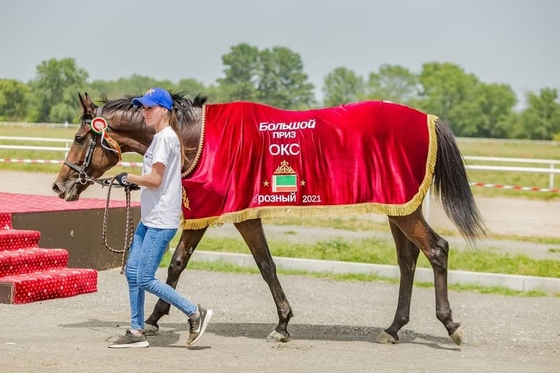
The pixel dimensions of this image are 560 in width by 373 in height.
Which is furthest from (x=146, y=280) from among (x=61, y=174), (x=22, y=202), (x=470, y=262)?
(x=470, y=262)

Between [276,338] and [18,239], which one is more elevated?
[18,239]

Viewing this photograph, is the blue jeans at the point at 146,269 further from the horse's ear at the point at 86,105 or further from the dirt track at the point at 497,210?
the dirt track at the point at 497,210

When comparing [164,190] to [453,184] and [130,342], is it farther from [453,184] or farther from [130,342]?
[453,184]

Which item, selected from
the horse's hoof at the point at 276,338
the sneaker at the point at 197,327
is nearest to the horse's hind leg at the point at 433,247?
the horse's hoof at the point at 276,338

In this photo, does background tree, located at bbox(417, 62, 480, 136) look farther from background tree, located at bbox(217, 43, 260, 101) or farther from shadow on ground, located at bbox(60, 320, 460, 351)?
shadow on ground, located at bbox(60, 320, 460, 351)

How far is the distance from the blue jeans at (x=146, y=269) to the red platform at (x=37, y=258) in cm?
208

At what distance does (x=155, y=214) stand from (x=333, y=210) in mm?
1731

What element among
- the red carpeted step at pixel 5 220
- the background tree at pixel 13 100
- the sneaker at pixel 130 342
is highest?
the background tree at pixel 13 100

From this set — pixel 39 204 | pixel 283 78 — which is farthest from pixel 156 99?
pixel 283 78

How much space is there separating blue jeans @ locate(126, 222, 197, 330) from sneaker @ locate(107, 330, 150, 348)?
0.24 ft

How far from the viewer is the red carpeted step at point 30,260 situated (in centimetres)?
971

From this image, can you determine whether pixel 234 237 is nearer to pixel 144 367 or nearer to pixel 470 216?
pixel 470 216

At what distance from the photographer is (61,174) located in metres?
8.56

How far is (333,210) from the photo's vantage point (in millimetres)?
8578
